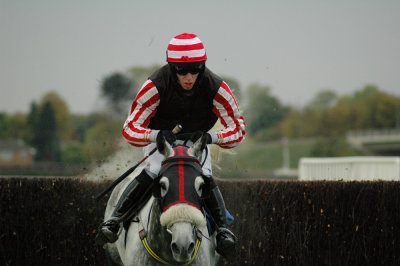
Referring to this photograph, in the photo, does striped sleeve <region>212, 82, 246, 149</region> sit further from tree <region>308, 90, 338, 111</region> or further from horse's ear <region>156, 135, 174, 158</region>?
tree <region>308, 90, 338, 111</region>

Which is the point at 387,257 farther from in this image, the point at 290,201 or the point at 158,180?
the point at 158,180

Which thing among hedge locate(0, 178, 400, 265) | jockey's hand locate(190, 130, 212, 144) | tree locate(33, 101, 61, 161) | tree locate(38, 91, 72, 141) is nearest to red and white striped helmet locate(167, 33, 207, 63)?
jockey's hand locate(190, 130, 212, 144)

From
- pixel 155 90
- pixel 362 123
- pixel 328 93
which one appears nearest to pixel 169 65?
pixel 155 90

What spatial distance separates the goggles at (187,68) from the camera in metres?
4.92

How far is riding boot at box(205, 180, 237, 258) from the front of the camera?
4.90m

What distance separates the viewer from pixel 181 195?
413 cm

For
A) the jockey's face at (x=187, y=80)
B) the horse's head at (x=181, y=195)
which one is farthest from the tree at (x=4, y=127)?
the horse's head at (x=181, y=195)

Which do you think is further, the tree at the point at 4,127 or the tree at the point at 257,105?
the tree at the point at 4,127

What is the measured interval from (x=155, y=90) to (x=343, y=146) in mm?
65681

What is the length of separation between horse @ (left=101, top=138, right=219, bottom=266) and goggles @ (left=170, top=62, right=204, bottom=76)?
2.27ft

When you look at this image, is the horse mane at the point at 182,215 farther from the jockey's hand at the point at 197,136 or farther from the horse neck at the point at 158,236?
the jockey's hand at the point at 197,136

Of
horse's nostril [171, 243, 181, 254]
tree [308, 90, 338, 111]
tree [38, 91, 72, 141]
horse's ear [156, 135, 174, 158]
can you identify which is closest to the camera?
horse's nostril [171, 243, 181, 254]

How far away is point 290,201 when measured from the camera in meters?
8.48

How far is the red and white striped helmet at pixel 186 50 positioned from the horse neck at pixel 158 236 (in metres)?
1.20
